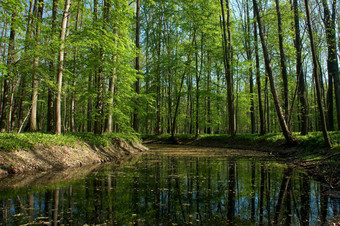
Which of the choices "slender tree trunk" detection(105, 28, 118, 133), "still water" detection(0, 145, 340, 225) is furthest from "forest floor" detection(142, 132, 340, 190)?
"slender tree trunk" detection(105, 28, 118, 133)

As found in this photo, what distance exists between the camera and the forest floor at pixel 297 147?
674cm

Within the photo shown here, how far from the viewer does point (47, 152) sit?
318 inches

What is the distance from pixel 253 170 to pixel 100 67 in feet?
30.2

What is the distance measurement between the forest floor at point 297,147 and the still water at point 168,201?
75cm

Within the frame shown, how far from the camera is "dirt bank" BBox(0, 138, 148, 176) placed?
6617 mm

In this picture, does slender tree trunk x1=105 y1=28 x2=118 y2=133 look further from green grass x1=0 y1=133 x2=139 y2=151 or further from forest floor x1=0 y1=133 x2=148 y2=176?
green grass x1=0 y1=133 x2=139 y2=151

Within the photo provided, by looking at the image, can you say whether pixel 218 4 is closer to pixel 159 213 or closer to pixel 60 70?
pixel 60 70

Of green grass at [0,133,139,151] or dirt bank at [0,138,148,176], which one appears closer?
dirt bank at [0,138,148,176]

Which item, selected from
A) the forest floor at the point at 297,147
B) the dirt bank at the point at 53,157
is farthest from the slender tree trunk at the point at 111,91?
the forest floor at the point at 297,147

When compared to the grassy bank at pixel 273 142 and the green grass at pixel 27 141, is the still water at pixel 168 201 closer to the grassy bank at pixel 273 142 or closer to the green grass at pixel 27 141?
the green grass at pixel 27 141

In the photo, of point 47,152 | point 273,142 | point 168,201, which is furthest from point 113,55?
point 273,142

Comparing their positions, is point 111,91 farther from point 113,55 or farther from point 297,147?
point 297,147

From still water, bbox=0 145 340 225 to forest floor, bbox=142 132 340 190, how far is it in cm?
75

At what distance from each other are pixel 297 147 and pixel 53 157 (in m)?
12.3
